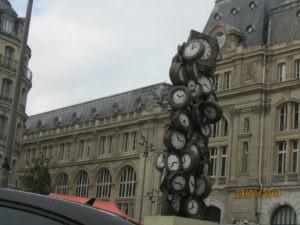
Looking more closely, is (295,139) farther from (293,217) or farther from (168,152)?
(168,152)

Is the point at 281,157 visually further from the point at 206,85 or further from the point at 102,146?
the point at 102,146

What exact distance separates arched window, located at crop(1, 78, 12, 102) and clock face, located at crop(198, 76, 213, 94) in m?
26.6

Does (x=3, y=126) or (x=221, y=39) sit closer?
(x=3, y=126)

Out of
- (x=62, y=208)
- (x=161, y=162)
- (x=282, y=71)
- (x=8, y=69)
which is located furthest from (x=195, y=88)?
(x=282, y=71)

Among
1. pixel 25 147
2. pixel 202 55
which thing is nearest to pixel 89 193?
pixel 25 147

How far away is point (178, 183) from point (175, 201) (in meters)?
0.72

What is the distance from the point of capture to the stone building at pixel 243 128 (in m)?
51.0

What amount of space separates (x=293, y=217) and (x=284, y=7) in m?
18.7

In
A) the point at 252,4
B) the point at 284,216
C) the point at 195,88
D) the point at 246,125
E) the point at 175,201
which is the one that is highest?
the point at 252,4

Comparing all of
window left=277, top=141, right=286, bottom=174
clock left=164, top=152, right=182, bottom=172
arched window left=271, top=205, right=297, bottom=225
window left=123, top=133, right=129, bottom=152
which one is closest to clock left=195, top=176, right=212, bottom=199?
clock left=164, top=152, right=182, bottom=172

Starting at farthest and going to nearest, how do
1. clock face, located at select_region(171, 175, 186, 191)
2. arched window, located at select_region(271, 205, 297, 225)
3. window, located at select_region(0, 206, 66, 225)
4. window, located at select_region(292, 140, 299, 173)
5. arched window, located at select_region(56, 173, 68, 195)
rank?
1. arched window, located at select_region(56, 173, 68, 195)
2. window, located at select_region(292, 140, 299, 173)
3. arched window, located at select_region(271, 205, 297, 225)
4. clock face, located at select_region(171, 175, 186, 191)
5. window, located at select_region(0, 206, 66, 225)

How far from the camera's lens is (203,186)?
26.1 meters

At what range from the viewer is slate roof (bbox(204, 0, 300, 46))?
56.8 metres

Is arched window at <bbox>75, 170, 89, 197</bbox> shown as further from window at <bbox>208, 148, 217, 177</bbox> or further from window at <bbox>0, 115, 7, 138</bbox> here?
window at <bbox>0, 115, 7, 138</bbox>
